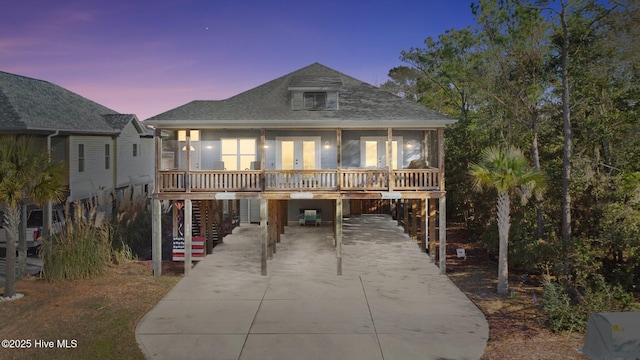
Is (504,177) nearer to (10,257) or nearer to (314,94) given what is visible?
(314,94)

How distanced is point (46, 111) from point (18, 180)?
1200 cm

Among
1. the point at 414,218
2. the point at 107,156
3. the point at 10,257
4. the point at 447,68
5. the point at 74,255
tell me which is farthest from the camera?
the point at 447,68

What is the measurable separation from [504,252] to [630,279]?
3753mm

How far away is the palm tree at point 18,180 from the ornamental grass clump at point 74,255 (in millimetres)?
1821

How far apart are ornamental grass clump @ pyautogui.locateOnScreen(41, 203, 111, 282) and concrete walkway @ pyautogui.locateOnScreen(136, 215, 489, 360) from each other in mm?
3039

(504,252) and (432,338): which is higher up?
(504,252)

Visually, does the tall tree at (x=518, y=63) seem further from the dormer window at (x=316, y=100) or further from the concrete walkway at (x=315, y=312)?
the dormer window at (x=316, y=100)

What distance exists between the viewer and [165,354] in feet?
35.8

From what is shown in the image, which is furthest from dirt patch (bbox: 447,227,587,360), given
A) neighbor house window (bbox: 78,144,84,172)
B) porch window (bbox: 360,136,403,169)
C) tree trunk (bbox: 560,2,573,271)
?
neighbor house window (bbox: 78,144,84,172)

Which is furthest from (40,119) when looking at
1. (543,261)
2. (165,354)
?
(543,261)

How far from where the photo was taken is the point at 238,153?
22.6 m

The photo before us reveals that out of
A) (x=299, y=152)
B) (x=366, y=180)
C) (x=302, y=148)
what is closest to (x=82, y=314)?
(x=366, y=180)

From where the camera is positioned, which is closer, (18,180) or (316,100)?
(18,180)

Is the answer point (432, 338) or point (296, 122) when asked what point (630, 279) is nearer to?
point (432, 338)
